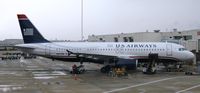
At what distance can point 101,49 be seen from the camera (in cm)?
4519

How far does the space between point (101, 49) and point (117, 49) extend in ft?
6.65

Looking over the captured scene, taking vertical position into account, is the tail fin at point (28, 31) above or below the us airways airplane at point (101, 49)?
above

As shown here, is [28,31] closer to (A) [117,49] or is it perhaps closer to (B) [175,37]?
(A) [117,49]

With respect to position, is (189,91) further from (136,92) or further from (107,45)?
(107,45)

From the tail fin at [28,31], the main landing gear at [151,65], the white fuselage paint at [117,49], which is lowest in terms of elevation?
the main landing gear at [151,65]

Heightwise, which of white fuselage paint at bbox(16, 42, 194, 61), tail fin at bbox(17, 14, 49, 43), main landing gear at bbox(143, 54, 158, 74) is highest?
tail fin at bbox(17, 14, 49, 43)

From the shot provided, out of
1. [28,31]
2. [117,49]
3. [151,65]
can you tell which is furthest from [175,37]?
[28,31]

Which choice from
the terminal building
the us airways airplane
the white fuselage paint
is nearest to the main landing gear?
the us airways airplane

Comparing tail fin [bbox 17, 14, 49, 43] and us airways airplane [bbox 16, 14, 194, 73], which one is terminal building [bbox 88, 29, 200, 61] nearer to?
us airways airplane [bbox 16, 14, 194, 73]

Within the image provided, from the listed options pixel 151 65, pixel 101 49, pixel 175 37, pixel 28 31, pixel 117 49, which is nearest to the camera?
pixel 151 65

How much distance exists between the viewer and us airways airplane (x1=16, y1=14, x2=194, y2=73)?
4378cm

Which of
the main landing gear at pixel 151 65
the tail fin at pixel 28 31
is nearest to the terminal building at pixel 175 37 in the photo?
the main landing gear at pixel 151 65

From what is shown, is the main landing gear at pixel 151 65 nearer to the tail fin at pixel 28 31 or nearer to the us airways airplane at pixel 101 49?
the us airways airplane at pixel 101 49

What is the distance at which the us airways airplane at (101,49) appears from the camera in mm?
43781
